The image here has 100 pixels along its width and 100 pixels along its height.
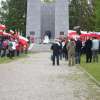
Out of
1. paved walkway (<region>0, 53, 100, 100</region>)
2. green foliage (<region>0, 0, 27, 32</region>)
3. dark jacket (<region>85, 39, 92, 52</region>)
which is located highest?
green foliage (<region>0, 0, 27, 32</region>)

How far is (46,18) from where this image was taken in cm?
10150

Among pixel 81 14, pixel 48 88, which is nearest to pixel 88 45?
pixel 48 88

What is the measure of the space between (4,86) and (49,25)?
266 feet

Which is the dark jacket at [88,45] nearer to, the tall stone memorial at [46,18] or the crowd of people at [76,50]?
the crowd of people at [76,50]

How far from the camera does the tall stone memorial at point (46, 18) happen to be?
101312 mm

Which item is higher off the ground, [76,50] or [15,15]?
[15,15]

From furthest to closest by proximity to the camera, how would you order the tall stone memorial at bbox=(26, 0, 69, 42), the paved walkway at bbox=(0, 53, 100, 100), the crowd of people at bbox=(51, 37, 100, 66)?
the tall stone memorial at bbox=(26, 0, 69, 42)
the crowd of people at bbox=(51, 37, 100, 66)
the paved walkway at bbox=(0, 53, 100, 100)

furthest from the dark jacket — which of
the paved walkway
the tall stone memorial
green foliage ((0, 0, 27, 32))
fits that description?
green foliage ((0, 0, 27, 32))

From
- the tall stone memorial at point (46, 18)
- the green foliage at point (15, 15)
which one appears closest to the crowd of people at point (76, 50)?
the tall stone memorial at point (46, 18)

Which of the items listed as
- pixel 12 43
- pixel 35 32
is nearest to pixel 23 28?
pixel 35 32

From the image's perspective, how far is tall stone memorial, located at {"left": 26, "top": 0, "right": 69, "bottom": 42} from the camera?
101312mm

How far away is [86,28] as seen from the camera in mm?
118438

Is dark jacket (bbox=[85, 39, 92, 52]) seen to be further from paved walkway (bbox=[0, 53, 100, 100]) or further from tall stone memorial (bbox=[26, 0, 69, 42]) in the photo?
tall stone memorial (bbox=[26, 0, 69, 42])

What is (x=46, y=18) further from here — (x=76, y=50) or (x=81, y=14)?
(x=76, y=50)
